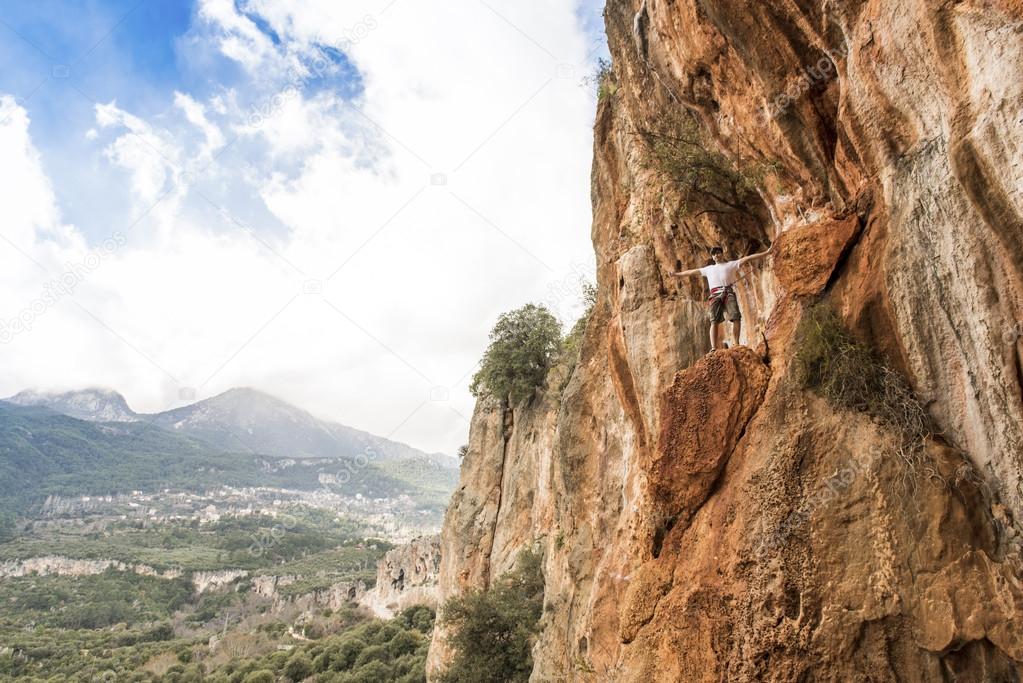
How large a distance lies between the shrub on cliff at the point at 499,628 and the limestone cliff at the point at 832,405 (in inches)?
491

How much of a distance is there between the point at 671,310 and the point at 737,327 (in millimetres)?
1742

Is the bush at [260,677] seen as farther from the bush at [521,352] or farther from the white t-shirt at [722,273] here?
the white t-shirt at [722,273]

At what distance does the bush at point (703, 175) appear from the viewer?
11.8 metres

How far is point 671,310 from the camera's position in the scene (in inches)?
479

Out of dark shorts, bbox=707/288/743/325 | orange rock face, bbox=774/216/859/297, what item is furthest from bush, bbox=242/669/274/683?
orange rock face, bbox=774/216/859/297

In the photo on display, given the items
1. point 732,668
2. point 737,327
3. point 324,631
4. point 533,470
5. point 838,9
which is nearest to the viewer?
point 732,668

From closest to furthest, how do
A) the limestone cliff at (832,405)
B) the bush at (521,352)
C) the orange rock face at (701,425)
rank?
the limestone cliff at (832,405), the orange rock face at (701,425), the bush at (521,352)

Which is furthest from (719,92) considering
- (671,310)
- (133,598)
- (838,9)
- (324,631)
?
(133,598)

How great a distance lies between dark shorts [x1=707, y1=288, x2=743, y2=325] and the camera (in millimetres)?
10617

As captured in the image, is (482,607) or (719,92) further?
(482,607)

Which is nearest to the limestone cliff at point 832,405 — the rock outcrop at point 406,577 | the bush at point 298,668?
the bush at point 298,668

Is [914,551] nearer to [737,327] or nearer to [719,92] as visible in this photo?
[737,327]

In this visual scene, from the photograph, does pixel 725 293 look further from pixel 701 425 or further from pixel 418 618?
pixel 418 618

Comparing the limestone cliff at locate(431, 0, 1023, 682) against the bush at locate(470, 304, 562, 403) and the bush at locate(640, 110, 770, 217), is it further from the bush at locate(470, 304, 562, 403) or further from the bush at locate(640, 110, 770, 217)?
the bush at locate(470, 304, 562, 403)
